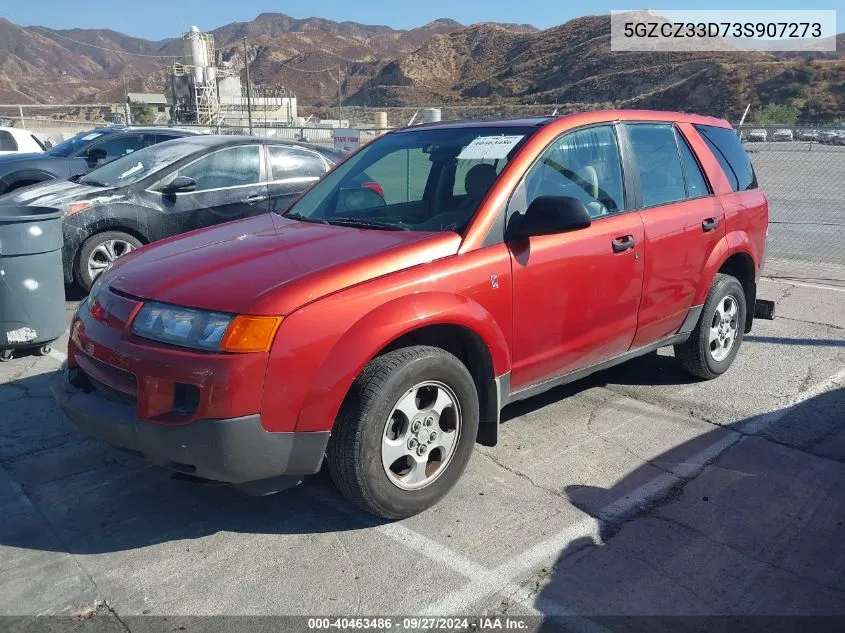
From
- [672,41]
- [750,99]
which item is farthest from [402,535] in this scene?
[672,41]

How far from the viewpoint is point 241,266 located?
3.45m

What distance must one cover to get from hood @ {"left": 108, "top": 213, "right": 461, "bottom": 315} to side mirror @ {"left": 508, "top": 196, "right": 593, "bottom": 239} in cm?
37

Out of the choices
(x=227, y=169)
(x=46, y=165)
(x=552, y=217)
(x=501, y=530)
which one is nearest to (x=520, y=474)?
(x=501, y=530)

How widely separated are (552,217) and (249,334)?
1.54 metres

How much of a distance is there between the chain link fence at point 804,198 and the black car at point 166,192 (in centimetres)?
→ 594

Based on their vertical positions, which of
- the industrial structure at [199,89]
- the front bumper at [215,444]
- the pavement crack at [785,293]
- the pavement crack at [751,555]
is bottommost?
the pavement crack at [751,555]

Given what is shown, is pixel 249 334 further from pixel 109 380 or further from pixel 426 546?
pixel 426 546

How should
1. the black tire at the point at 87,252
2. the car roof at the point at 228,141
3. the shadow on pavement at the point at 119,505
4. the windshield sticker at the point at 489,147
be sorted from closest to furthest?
the shadow on pavement at the point at 119,505, the windshield sticker at the point at 489,147, the black tire at the point at 87,252, the car roof at the point at 228,141

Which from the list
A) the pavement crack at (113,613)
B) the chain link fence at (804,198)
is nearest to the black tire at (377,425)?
the pavement crack at (113,613)

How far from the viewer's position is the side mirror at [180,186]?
24.7ft

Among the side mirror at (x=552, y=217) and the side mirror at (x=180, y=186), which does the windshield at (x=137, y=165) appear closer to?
the side mirror at (x=180, y=186)

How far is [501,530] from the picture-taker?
3500mm

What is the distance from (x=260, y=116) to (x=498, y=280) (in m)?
61.6

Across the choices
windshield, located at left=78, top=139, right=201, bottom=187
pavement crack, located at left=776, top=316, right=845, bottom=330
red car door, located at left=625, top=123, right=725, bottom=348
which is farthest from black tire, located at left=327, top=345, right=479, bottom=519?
windshield, located at left=78, top=139, right=201, bottom=187
